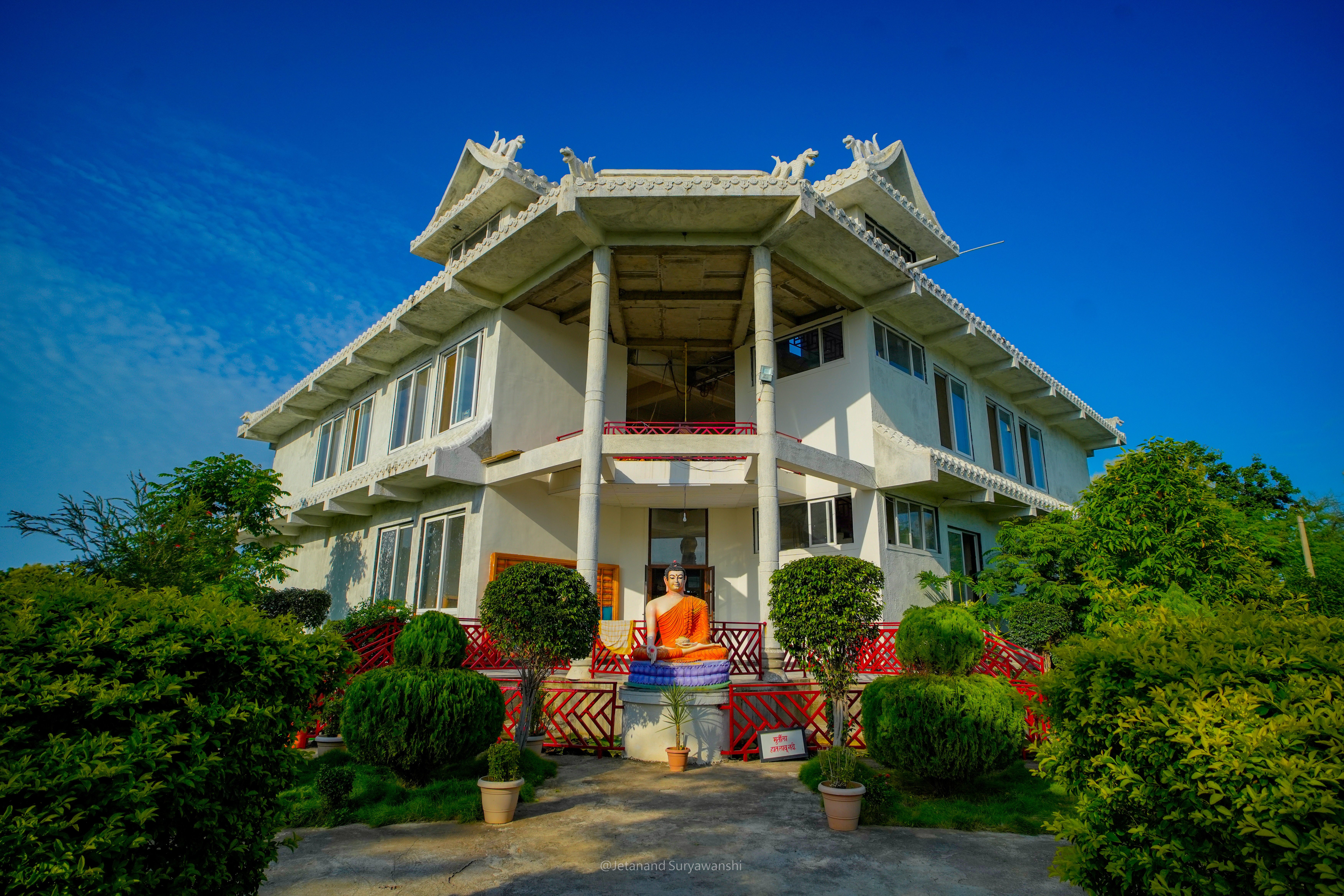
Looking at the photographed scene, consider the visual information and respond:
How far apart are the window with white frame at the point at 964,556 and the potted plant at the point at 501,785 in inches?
567

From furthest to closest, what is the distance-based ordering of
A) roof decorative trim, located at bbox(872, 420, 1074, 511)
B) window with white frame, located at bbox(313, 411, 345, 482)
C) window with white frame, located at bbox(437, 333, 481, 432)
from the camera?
window with white frame, located at bbox(313, 411, 345, 482), window with white frame, located at bbox(437, 333, 481, 432), roof decorative trim, located at bbox(872, 420, 1074, 511)

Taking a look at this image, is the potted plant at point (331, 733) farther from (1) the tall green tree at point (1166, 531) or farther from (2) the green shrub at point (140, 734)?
(1) the tall green tree at point (1166, 531)

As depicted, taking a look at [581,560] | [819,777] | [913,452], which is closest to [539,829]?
[819,777]

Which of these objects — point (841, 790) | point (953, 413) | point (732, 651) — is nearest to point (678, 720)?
point (841, 790)

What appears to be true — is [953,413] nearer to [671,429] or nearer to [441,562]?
[671,429]

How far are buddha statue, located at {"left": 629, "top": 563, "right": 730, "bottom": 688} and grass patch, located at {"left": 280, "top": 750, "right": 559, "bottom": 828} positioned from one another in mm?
2151

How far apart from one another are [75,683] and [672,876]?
426 cm

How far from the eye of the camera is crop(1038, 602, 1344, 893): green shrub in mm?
2836

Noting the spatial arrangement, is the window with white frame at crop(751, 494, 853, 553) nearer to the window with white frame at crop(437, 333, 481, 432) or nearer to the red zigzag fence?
the red zigzag fence

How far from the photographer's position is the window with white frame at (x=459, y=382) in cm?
1895

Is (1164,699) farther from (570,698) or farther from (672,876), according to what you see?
(570,698)

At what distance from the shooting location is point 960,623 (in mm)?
8117

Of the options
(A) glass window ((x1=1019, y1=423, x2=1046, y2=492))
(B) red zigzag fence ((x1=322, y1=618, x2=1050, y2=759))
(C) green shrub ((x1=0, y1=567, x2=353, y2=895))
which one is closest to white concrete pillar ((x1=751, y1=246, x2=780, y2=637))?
(B) red zigzag fence ((x1=322, y1=618, x2=1050, y2=759))

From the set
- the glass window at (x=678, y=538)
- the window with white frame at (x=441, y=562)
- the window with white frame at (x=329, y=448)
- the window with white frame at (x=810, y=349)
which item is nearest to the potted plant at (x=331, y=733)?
the window with white frame at (x=441, y=562)
